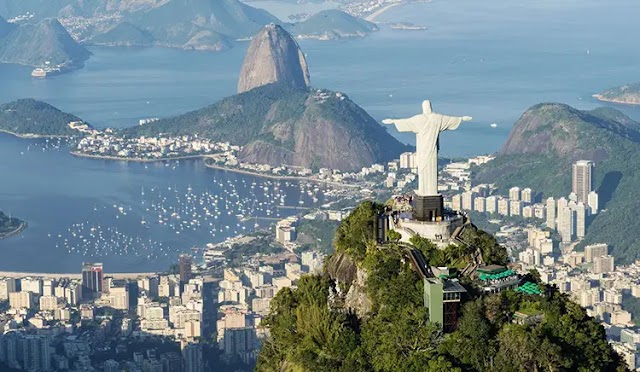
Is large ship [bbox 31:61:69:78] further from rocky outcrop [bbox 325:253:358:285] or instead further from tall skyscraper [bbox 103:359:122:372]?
rocky outcrop [bbox 325:253:358:285]

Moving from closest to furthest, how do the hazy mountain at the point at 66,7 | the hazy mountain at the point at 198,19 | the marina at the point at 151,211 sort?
the marina at the point at 151,211 → the hazy mountain at the point at 198,19 → the hazy mountain at the point at 66,7

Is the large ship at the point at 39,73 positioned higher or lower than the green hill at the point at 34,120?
higher

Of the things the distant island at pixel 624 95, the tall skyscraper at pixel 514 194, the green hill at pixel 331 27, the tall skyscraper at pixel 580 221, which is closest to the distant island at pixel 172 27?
the green hill at pixel 331 27

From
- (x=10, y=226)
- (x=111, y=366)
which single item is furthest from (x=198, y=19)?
(x=111, y=366)

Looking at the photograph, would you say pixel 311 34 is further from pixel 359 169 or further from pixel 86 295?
pixel 86 295

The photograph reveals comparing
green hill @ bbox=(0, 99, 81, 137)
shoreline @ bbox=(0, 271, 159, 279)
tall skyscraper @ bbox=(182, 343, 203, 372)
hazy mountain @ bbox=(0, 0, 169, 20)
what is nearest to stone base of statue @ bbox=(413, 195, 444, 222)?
tall skyscraper @ bbox=(182, 343, 203, 372)

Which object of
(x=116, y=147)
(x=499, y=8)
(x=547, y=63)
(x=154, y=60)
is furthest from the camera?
(x=499, y=8)

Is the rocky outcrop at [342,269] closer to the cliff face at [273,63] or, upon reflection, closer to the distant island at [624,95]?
the cliff face at [273,63]

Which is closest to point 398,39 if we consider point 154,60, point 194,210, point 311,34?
point 311,34
